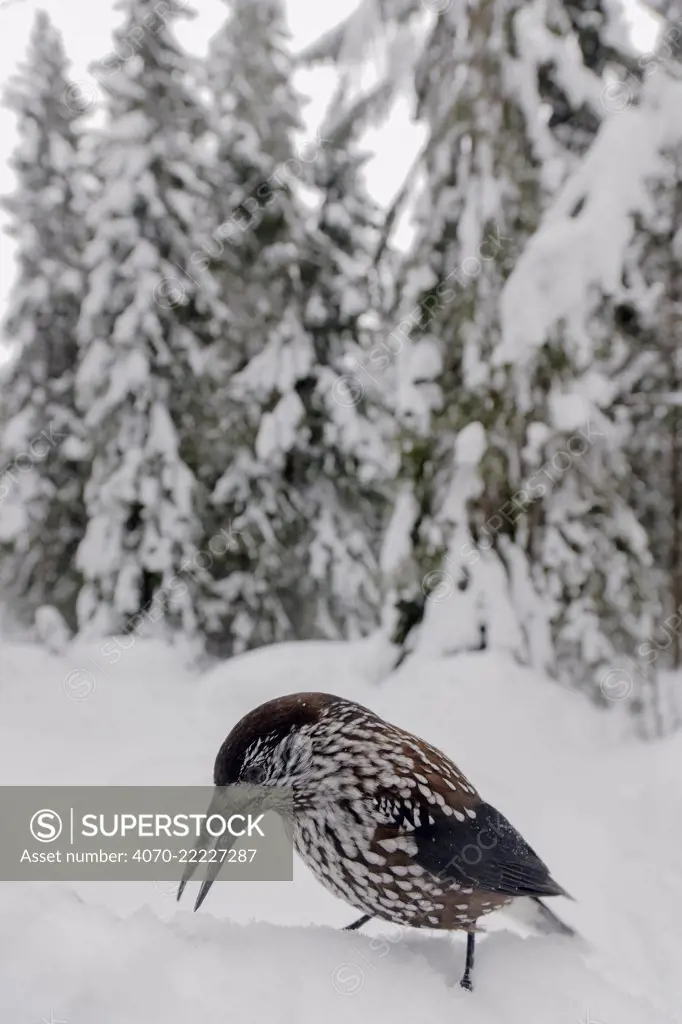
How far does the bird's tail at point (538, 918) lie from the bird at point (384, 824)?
3.7 inches

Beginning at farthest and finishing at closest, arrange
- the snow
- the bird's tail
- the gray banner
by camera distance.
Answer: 1. the snow
2. the bird's tail
3. the gray banner

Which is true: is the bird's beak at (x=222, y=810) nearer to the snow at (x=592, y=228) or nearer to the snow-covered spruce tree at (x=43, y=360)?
the snow at (x=592, y=228)

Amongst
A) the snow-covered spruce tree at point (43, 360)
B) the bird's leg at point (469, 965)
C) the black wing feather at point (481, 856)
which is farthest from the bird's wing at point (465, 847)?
the snow-covered spruce tree at point (43, 360)

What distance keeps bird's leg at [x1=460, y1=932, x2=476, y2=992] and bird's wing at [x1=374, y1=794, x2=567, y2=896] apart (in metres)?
0.12

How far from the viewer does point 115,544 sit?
8461 mm

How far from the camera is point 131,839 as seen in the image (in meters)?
1.33

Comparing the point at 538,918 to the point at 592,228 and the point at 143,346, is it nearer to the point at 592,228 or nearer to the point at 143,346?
the point at 592,228

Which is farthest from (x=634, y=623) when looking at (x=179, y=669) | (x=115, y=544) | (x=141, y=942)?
(x=115, y=544)

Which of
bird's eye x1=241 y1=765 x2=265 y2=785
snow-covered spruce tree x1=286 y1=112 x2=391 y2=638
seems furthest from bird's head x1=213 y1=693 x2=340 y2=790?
snow-covered spruce tree x1=286 y1=112 x2=391 y2=638

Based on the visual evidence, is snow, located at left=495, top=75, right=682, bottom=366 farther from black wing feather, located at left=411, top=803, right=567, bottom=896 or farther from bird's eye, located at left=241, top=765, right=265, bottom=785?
bird's eye, located at left=241, top=765, right=265, bottom=785

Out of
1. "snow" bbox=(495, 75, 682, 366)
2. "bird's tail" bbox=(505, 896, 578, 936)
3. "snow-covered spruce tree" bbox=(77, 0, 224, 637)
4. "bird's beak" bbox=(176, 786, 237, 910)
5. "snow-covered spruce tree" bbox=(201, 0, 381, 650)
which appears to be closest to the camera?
"bird's beak" bbox=(176, 786, 237, 910)

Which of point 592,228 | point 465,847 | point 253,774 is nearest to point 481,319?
point 592,228

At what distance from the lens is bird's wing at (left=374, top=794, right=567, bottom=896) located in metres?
1.30

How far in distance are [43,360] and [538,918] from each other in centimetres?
1083
